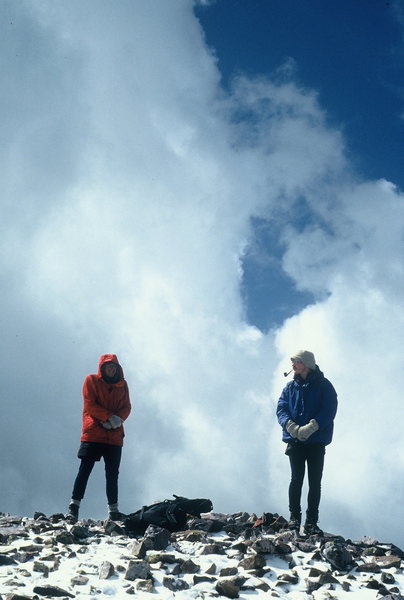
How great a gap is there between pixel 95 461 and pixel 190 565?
3548 mm

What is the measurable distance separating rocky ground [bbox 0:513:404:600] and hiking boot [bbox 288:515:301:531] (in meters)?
0.45

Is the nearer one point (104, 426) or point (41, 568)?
point (41, 568)

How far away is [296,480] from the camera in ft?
28.1

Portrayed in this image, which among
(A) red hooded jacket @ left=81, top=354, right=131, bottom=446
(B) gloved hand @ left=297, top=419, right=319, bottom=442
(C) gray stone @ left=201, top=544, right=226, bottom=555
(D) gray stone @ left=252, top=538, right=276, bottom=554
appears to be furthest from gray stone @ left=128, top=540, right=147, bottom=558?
(B) gloved hand @ left=297, top=419, right=319, bottom=442

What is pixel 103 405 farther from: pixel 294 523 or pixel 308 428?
pixel 294 523

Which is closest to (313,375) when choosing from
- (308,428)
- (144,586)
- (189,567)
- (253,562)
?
(308,428)

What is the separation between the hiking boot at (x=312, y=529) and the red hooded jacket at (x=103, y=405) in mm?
3463

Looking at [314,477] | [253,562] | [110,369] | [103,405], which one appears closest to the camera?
[253,562]

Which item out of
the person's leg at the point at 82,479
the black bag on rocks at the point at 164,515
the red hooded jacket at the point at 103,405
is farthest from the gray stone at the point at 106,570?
the red hooded jacket at the point at 103,405

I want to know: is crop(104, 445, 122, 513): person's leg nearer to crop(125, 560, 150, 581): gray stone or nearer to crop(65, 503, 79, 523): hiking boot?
crop(65, 503, 79, 523): hiking boot

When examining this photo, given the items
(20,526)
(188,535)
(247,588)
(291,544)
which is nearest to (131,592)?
(247,588)

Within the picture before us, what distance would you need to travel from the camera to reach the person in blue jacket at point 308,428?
27.6 feet

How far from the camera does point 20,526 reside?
791cm

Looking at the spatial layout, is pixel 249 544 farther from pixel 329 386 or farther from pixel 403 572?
pixel 329 386
